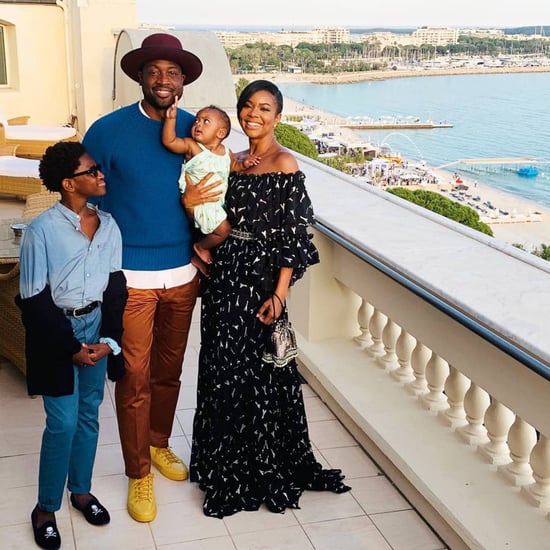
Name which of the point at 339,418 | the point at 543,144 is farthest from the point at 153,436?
the point at 543,144

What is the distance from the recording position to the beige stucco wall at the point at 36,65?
12250 millimetres

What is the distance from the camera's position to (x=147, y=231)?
8.79ft

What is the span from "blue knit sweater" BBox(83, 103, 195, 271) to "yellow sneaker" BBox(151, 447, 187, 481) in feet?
2.66

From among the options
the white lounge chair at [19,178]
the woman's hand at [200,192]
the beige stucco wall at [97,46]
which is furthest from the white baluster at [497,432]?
the beige stucco wall at [97,46]

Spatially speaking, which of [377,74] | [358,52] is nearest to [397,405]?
[377,74]

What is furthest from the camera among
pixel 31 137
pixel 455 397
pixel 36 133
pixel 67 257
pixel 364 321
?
pixel 36 133

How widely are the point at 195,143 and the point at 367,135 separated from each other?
2031 inches

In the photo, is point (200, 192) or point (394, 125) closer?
point (200, 192)

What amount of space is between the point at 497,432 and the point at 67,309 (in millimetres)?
1434

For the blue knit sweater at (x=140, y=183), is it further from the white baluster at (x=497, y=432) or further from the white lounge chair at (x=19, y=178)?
the white lounge chair at (x=19, y=178)

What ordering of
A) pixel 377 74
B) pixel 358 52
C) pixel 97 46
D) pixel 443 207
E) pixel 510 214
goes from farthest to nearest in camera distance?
pixel 358 52
pixel 377 74
pixel 510 214
pixel 443 207
pixel 97 46

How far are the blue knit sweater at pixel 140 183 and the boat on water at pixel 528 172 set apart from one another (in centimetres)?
4004

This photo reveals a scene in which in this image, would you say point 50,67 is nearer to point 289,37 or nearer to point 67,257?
point 67,257

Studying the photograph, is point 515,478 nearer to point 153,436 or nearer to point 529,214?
point 153,436
